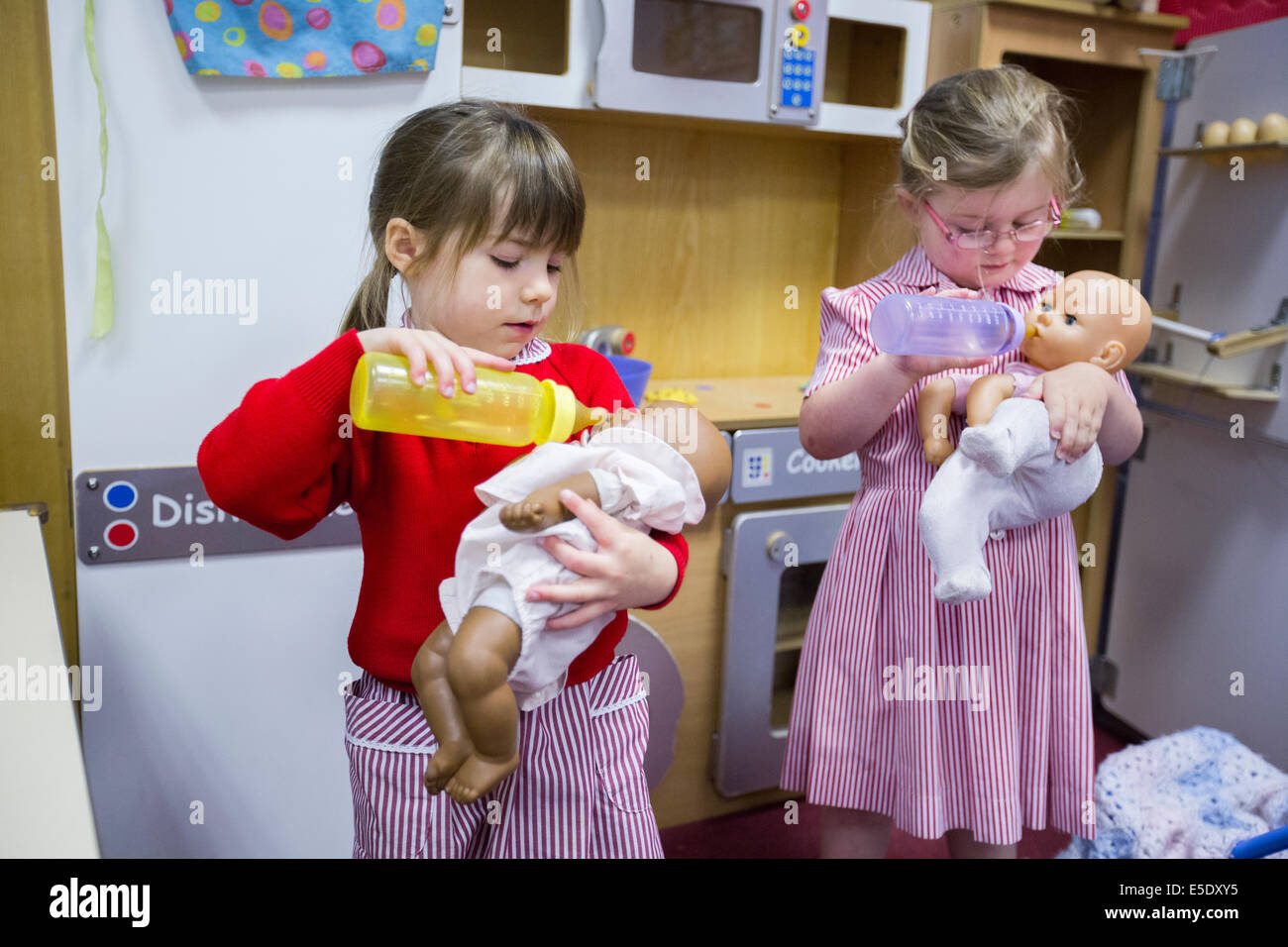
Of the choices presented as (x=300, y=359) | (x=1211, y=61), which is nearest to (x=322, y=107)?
(x=300, y=359)

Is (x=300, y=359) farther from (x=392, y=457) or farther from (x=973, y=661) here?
(x=973, y=661)

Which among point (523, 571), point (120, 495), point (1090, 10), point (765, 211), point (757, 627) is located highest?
point (1090, 10)

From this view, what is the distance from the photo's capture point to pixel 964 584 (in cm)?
106

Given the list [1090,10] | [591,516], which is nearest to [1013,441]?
[591,516]

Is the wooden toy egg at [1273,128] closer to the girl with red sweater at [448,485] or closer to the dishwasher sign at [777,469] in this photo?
the dishwasher sign at [777,469]

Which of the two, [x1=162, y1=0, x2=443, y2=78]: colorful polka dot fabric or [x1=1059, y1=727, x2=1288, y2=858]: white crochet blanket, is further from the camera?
[x1=1059, y1=727, x2=1288, y2=858]: white crochet blanket

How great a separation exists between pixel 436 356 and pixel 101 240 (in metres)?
0.77

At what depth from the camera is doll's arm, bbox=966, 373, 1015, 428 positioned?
1.09 meters

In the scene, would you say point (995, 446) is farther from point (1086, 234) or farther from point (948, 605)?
point (1086, 234)

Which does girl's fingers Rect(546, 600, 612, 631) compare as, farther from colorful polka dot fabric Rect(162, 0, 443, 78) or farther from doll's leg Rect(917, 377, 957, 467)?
colorful polka dot fabric Rect(162, 0, 443, 78)

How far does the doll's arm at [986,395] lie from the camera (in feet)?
3.59

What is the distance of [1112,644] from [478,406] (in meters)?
2.11

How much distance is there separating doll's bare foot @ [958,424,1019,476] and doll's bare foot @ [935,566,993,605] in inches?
4.2

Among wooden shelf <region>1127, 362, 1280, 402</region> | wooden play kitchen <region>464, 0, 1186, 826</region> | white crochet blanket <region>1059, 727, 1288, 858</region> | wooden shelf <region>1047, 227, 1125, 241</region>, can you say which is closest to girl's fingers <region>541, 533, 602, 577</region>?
wooden play kitchen <region>464, 0, 1186, 826</region>
